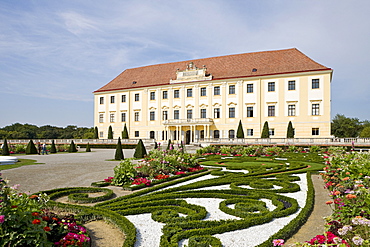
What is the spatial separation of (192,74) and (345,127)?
4224 centimetres

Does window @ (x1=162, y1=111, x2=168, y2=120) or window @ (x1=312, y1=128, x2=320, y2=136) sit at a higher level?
window @ (x1=162, y1=111, x2=168, y2=120)

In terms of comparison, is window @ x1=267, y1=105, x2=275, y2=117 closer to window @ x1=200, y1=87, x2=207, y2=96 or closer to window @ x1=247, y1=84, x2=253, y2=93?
window @ x1=247, y1=84, x2=253, y2=93

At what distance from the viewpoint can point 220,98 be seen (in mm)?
37812

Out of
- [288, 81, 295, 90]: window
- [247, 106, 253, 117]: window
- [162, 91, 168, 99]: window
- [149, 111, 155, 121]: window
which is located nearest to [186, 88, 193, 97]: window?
[162, 91, 168, 99]: window

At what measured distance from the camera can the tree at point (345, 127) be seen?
2426 inches

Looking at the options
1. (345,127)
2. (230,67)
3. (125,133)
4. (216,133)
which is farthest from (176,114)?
(345,127)

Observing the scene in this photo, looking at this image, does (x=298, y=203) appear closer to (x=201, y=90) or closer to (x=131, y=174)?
(x=131, y=174)

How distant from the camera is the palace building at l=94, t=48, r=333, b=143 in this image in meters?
33.1

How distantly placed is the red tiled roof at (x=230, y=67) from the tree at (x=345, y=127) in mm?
34556

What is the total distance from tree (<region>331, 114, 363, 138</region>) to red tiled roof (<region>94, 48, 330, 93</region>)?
34556 mm

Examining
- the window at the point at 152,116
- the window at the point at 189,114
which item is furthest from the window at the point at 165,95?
the window at the point at 189,114

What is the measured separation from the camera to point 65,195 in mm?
6691

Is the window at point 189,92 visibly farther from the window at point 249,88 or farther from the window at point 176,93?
the window at point 249,88

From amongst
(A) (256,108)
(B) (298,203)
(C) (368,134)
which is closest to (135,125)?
(A) (256,108)
